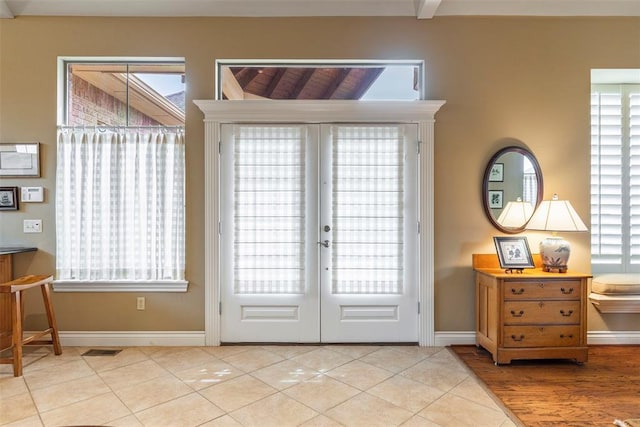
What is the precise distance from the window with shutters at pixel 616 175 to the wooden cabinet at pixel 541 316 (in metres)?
1.01

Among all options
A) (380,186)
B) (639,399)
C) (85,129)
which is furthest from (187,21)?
(639,399)

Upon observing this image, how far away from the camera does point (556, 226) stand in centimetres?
271

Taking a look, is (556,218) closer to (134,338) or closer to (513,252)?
(513,252)

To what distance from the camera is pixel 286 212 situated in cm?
301

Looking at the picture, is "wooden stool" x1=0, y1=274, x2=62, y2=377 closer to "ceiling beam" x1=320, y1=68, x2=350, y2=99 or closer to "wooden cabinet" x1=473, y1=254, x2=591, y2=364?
"ceiling beam" x1=320, y1=68, x2=350, y2=99

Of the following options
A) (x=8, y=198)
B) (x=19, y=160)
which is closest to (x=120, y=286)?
(x=8, y=198)

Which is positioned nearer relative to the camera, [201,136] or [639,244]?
[201,136]

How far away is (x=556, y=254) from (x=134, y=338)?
12.4ft

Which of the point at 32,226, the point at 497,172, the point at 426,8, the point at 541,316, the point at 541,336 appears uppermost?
the point at 426,8

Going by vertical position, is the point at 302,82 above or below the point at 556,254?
above

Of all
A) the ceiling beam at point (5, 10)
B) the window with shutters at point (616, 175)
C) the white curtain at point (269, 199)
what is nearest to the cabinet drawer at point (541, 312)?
the window with shutters at point (616, 175)

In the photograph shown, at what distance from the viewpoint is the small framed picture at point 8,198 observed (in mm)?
2984

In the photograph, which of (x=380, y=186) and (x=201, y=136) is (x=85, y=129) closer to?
(x=201, y=136)

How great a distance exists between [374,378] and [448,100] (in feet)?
8.14
